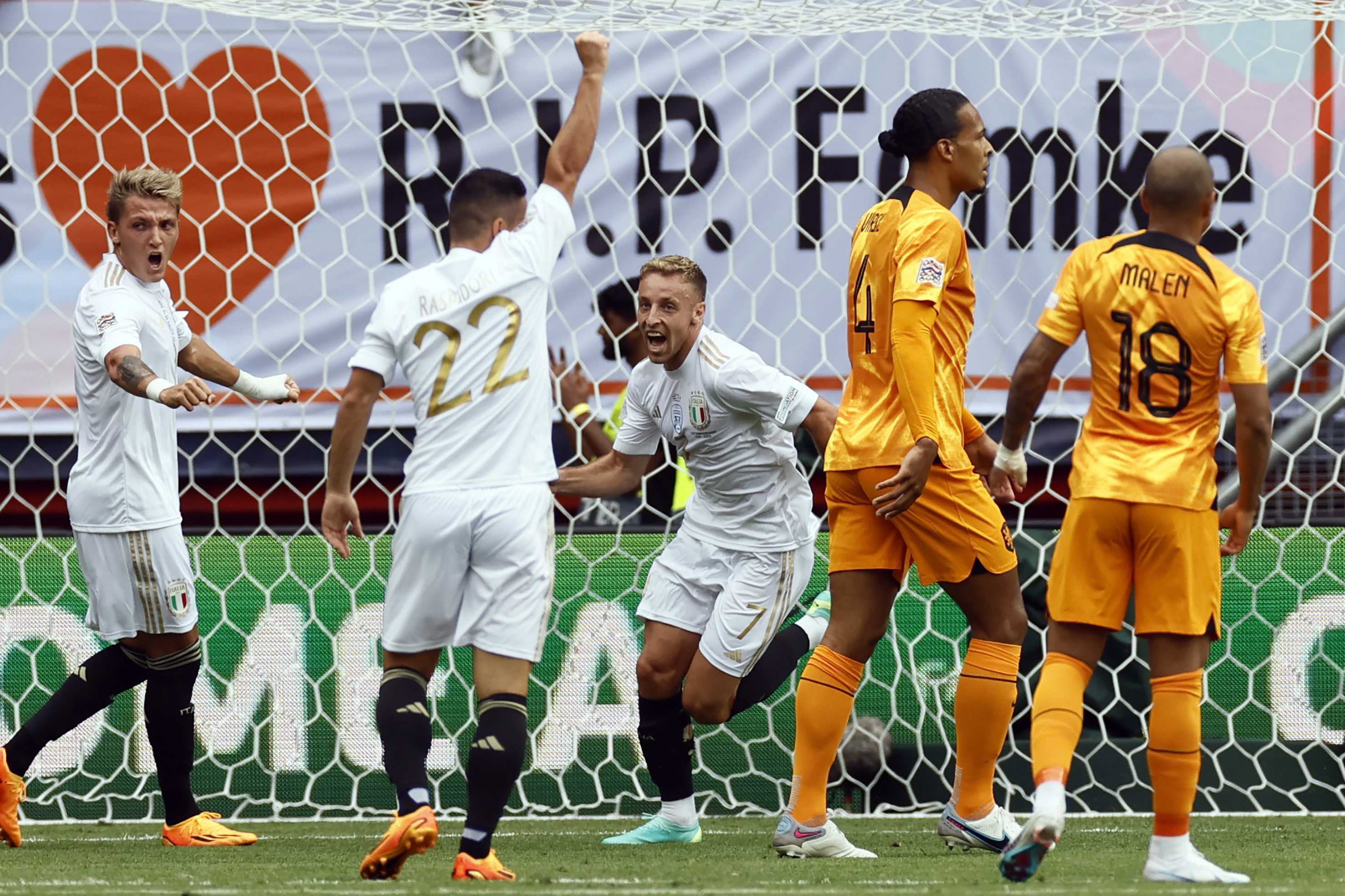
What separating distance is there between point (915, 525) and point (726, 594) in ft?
2.26

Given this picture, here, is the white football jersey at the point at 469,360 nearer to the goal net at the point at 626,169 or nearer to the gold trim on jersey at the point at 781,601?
the gold trim on jersey at the point at 781,601

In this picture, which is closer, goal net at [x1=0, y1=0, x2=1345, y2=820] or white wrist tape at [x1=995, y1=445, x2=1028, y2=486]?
white wrist tape at [x1=995, y1=445, x2=1028, y2=486]

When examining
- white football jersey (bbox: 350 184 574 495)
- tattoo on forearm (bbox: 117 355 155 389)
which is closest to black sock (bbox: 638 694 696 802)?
white football jersey (bbox: 350 184 574 495)

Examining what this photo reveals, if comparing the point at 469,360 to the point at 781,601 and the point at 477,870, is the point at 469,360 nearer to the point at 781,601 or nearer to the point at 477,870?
the point at 477,870

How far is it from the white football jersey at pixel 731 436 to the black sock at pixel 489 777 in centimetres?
116

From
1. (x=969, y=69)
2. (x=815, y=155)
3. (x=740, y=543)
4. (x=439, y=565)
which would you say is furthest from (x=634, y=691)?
(x=969, y=69)

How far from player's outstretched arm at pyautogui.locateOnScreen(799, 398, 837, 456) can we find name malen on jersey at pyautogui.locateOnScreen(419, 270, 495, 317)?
0.99 meters

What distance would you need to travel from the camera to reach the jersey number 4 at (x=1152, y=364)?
3.49m

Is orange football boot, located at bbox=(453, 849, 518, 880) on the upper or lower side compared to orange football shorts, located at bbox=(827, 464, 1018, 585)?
lower

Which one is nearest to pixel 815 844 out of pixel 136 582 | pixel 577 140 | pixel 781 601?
pixel 781 601

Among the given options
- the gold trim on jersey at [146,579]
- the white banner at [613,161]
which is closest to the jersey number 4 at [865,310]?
the gold trim on jersey at [146,579]

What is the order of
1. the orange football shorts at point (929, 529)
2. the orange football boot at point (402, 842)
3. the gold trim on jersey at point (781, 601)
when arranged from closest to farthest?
1. the orange football boot at point (402, 842)
2. the orange football shorts at point (929, 529)
3. the gold trim on jersey at point (781, 601)

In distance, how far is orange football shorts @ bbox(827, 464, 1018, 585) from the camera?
13.0ft

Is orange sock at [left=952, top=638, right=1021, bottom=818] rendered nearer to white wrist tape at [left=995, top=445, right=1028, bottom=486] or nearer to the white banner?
white wrist tape at [left=995, top=445, right=1028, bottom=486]
